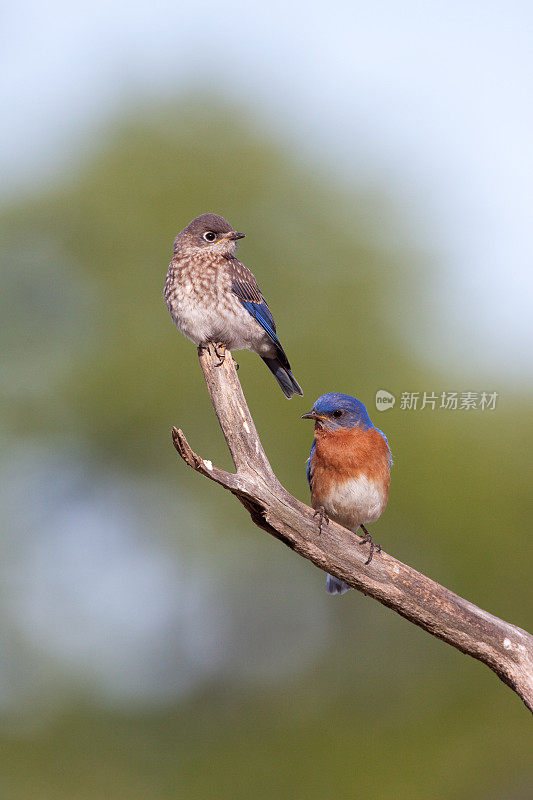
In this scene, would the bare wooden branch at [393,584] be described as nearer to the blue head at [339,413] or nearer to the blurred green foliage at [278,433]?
the blue head at [339,413]

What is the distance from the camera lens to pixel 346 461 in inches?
325

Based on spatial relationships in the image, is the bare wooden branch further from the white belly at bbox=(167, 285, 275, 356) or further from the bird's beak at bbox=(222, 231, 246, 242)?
the bird's beak at bbox=(222, 231, 246, 242)

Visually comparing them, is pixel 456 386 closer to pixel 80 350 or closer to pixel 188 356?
pixel 188 356

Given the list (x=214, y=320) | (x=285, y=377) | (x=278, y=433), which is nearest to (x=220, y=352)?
(x=214, y=320)

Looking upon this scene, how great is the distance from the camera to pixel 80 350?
3781cm

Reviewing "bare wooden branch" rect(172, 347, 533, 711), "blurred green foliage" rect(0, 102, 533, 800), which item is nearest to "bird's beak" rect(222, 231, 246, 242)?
"bare wooden branch" rect(172, 347, 533, 711)

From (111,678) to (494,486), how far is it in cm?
1457

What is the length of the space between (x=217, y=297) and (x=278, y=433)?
2221cm

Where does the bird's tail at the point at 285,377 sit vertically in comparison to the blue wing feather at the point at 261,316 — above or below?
below

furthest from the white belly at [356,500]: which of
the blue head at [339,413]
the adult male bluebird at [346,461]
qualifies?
the blue head at [339,413]

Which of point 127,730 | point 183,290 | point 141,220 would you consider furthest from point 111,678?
point 183,290

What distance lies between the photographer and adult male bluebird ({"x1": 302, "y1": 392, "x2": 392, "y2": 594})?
8227mm

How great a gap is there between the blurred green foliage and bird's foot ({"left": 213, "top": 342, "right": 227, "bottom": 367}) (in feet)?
63.9

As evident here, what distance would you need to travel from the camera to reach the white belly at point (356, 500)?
8227 mm
